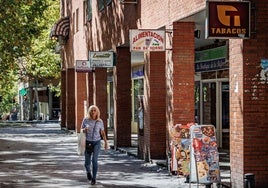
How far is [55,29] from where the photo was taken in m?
40.4

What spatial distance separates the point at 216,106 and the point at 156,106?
4861 millimetres

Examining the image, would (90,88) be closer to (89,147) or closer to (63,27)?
(63,27)

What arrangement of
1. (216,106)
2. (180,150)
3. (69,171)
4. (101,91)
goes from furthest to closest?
(101,91)
(216,106)
(69,171)
(180,150)

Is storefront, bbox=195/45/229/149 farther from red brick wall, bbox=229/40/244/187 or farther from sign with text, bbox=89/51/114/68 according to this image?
red brick wall, bbox=229/40/244/187

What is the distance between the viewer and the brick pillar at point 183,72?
56.4ft

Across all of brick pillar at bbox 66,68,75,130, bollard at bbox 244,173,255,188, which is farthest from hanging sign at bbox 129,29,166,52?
brick pillar at bbox 66,68,75,130

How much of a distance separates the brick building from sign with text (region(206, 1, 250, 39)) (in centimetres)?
38

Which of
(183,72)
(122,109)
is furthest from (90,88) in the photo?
(183,72)

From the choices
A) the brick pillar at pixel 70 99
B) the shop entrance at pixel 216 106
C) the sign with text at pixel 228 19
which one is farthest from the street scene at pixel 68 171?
the brick pillar at pixel 70 99

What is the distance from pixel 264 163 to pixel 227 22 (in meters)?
2.79

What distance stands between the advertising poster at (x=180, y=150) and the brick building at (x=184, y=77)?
1.34m

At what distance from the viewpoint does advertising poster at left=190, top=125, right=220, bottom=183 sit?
41.6ft

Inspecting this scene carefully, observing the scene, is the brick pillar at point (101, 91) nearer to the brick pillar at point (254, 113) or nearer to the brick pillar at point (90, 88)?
the brick pillar at point (90, 88)

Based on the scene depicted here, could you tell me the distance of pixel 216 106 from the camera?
78.5 ft
